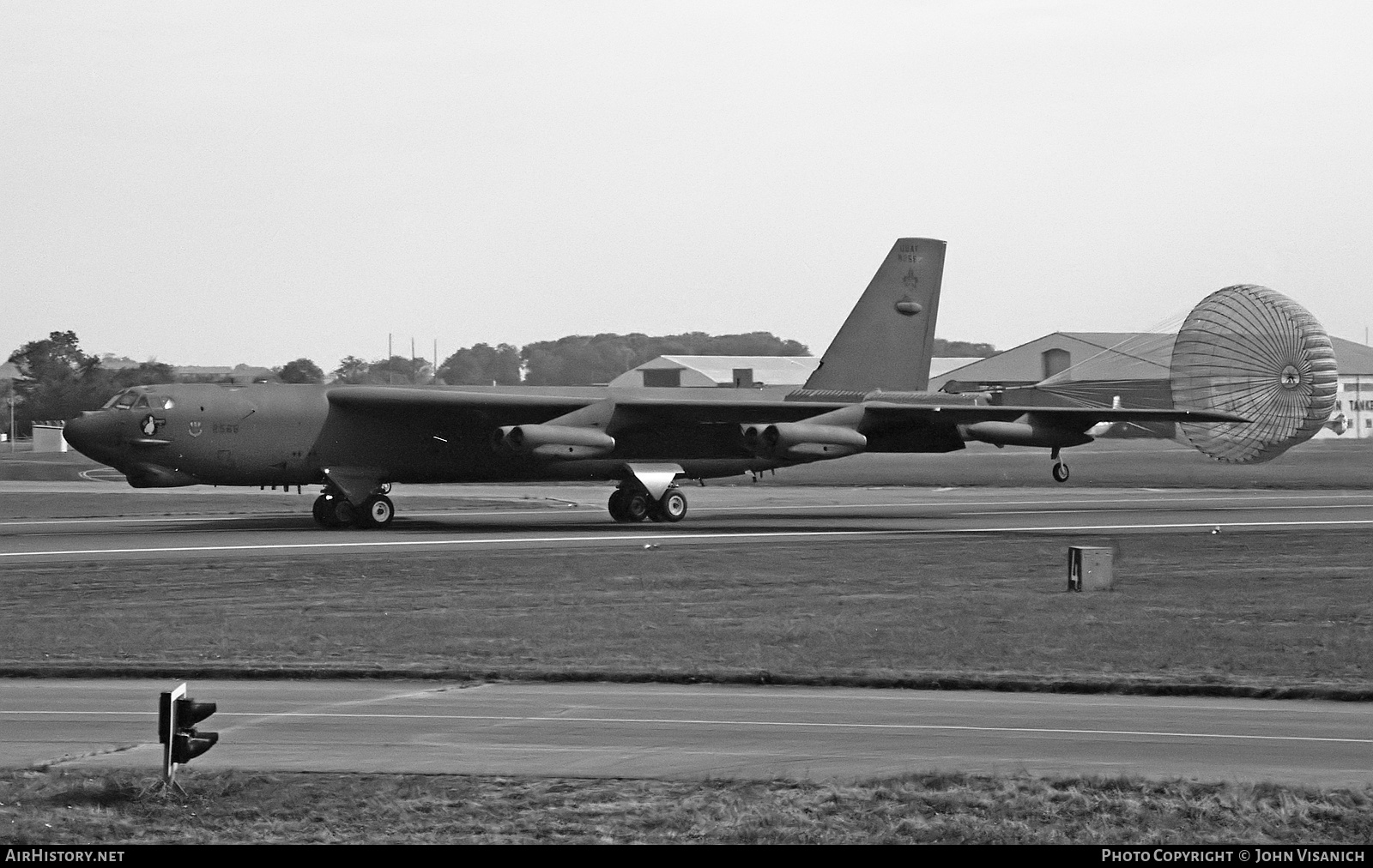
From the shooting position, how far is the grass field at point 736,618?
15336mm

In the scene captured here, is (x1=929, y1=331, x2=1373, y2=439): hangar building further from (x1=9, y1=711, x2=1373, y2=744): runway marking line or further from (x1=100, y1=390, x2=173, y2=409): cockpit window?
(x1=9, y1=711, x2=1373, y2=744): runway marking line

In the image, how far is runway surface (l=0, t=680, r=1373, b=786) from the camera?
10.4 m

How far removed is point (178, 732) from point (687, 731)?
4200mm

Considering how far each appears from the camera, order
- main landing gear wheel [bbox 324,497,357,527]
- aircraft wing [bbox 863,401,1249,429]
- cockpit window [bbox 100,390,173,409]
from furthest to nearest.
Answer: aircraft wing [bbox 863,401,1249,429]
main landing gear wheel [bbox 324,497,357,527]
cockpit window [bbox 100,390,173,409]

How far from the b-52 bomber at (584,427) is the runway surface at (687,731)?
57.3ft

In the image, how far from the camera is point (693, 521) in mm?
36656

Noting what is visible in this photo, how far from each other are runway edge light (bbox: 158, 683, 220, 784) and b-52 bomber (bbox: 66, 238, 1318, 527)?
2294cm

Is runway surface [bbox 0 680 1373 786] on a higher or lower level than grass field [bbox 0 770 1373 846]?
lower

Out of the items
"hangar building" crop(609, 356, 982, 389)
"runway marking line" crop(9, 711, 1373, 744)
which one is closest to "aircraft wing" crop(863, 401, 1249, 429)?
"runway marking line" crop(9, 711, 1373, 744)

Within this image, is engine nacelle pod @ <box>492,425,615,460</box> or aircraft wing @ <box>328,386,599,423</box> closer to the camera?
aircraft wing @ <box>328,386,599,423</box>

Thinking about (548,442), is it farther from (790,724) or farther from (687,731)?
(687,731)

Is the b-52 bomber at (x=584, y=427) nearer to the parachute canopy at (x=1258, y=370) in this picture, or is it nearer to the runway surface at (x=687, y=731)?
the parachute canopy at (x=1258, y=370)

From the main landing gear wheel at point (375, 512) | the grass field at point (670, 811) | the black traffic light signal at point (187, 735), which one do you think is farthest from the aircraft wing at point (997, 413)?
the black traffic light signal at point (187, 735)

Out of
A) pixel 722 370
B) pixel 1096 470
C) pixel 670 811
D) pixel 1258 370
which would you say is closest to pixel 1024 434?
pixel 1258 370
